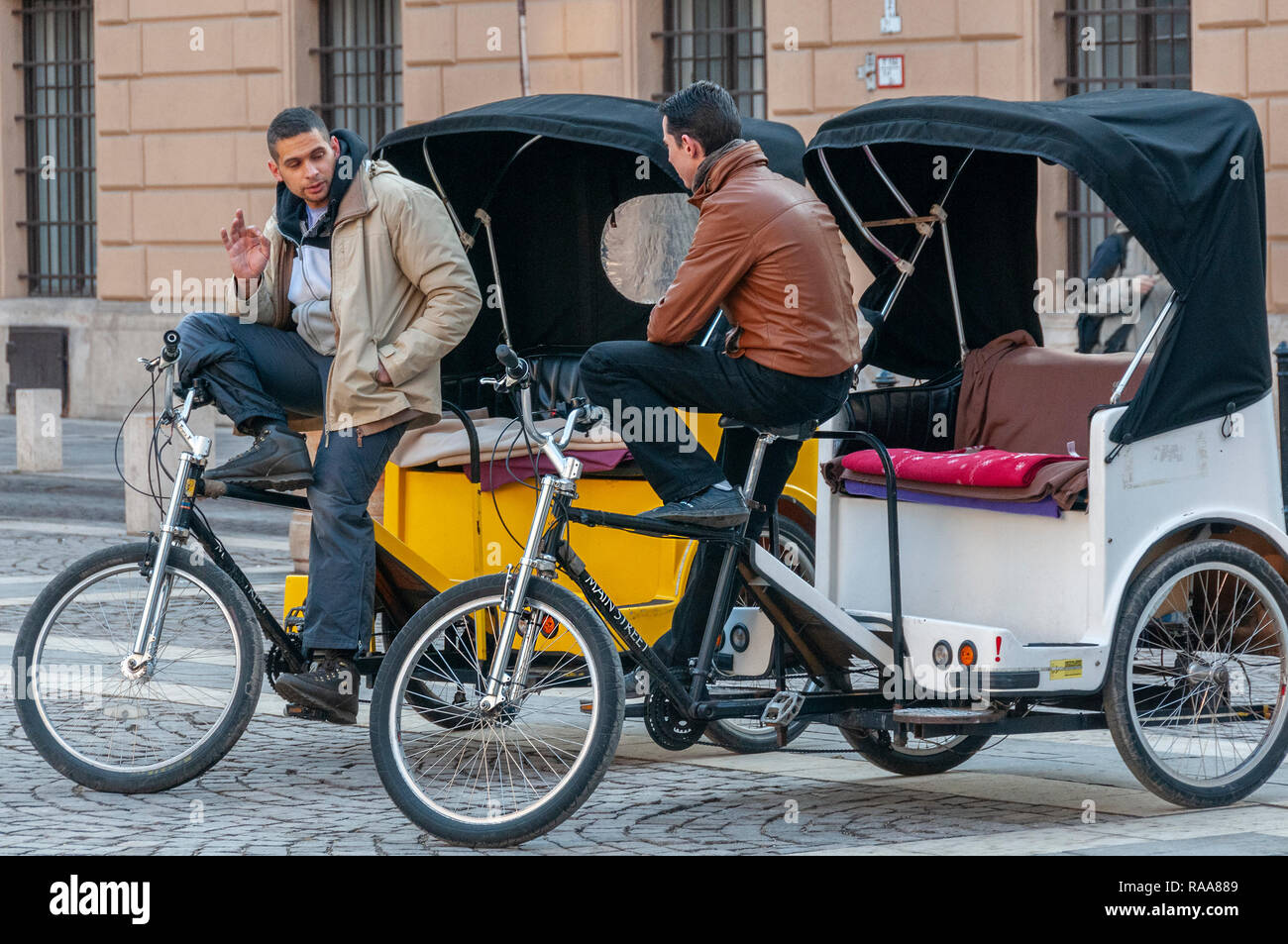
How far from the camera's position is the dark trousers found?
5922mm

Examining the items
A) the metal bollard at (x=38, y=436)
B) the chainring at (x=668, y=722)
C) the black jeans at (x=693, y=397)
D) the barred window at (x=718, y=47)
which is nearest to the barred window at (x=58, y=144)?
the metal bollard at (x=38, y=436)

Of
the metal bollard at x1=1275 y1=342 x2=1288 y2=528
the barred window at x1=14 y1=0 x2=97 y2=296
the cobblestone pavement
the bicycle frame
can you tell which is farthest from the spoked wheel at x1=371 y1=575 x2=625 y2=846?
the barred window at x1=14 y1=0 x2=97 y2=296

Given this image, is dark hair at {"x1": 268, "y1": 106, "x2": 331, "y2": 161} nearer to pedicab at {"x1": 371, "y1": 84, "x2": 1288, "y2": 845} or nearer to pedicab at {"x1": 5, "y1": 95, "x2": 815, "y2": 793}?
pedicab at {"x1": 5, "y1": 95, "x2": 815, "y2": 793}

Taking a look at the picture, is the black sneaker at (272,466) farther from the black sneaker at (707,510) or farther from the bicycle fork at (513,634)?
the black sneaker at (707,510)

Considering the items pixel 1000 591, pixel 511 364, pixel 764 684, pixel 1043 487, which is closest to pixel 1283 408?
pixel 1000 591

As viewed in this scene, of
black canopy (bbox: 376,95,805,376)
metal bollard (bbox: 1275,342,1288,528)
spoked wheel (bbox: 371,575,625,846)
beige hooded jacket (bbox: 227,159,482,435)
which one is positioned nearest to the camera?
spoked wheel (bbox: 371,575,625,846)

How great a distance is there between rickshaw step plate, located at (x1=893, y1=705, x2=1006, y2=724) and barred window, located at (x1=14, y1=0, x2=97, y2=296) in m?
16.4

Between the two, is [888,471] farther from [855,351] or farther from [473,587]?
[473,587]

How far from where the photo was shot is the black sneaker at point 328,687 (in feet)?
19.2

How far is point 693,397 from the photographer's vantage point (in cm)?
530

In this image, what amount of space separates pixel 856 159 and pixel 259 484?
2.11m

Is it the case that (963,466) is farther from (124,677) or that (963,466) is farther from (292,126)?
(124,677)

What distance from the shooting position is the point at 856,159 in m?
6.61

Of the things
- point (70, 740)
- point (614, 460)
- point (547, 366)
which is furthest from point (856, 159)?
point (70, 740)
